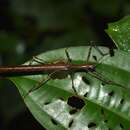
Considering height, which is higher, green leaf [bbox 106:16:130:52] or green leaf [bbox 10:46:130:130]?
green leaf [bbox 106:16:130:52]

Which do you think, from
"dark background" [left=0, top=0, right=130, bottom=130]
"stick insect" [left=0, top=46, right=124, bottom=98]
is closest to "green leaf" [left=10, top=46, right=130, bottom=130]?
"stick insect" [left=0, top=46, right=124, bottom=98]

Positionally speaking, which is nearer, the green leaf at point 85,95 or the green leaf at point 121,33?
the green leaf at point 85,95

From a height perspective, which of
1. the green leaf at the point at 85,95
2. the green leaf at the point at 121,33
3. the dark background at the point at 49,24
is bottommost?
the dark background at the point at 49,24

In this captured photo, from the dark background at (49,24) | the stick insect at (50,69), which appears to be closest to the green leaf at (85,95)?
the stick insect at (50,69)

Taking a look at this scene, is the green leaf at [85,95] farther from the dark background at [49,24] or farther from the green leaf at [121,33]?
the dark background at [49,24]

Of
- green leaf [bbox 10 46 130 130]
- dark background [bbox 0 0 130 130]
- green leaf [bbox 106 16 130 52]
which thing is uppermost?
green leaf [bbox 106 16 130 52]

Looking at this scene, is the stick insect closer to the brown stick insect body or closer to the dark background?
the brown stick insect body

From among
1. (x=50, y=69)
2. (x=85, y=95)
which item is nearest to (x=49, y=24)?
(x=50, y=69)
